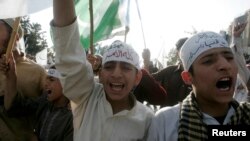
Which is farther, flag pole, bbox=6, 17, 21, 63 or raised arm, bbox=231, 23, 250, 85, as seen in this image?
raised arm, bbox=231, 23, 250, 85

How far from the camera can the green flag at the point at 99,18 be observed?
5.08 metres

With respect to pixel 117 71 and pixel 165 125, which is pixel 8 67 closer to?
pixel 117 71

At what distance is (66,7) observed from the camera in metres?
2.40

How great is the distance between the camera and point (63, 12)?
7.89ft

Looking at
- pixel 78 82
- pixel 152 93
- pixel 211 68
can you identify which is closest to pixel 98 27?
pixel 152 93

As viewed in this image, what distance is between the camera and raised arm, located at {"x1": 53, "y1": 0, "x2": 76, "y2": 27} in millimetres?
2393

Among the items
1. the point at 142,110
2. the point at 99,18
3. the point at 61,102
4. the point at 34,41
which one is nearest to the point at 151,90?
the point at 61,102

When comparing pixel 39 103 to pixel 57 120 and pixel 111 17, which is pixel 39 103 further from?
pixel 111 17

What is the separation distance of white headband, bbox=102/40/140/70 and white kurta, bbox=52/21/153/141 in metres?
0.22

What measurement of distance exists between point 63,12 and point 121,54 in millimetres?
607

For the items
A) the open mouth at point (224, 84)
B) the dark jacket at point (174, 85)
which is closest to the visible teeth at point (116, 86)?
the open mouth at point (224, 84)

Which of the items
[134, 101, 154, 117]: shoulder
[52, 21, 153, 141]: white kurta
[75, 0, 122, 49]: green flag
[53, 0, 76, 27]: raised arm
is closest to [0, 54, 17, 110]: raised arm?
[52, 21, 153, 141]: white kurta

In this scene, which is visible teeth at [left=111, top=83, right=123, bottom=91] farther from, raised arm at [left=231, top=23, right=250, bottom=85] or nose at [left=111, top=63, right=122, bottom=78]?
raised arm at [left=231, top=23, right=250, bottom=85]

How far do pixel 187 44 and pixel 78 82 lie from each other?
29.0 inches
